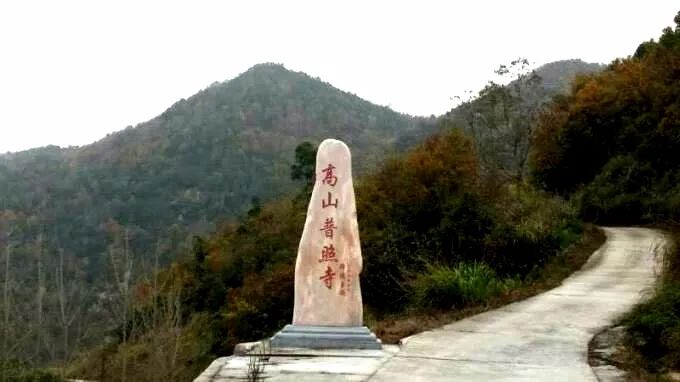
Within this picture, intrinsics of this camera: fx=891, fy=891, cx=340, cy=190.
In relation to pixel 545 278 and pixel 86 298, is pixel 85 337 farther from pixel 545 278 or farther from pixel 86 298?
pixel 545 278

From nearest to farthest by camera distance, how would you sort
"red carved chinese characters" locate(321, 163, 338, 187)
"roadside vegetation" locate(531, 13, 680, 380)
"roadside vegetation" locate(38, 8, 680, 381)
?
"roadside vegetation" locate(38, 8, 680, 381)
"red carved chinese characters" locate(321, 163, 338, 187)
"roadside vegetation" locate(531, 13, 680, 380)

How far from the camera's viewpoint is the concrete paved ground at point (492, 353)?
7.66 meters

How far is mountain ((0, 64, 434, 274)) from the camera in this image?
4169 cm

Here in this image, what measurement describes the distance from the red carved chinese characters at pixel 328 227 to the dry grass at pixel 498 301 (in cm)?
139

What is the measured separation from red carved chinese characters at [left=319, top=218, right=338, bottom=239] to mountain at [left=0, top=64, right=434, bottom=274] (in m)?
19.6

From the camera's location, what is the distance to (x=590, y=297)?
13.3 m

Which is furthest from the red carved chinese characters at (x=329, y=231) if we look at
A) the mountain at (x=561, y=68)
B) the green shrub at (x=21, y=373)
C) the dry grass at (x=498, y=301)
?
the mountain at (x=561, y=68)

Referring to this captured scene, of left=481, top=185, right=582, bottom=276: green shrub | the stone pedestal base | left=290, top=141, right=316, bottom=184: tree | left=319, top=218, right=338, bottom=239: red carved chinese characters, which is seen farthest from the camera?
left=290, top=141, right=316, bottom=184: tree

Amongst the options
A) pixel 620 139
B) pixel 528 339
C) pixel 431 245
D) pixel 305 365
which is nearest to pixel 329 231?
pixel 305 365

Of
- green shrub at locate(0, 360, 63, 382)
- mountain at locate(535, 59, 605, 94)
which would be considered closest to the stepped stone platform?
green shrub at locate(0, 360, 63, 382)

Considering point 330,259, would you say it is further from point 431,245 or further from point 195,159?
point 195,159

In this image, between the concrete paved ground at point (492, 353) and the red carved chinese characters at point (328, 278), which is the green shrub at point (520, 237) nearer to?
the concrete paved ground at point (492, 353)

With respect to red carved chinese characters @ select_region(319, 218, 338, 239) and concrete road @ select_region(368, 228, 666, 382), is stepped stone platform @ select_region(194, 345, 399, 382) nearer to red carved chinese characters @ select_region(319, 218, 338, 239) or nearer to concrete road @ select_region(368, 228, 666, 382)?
concrete road @ select_region(368, 228, 666, 382)

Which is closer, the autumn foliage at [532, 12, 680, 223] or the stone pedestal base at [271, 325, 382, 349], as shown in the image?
the stone pedestal base at [271, 325, 382, 349]
